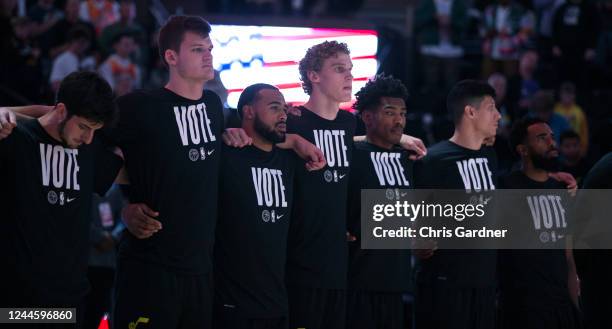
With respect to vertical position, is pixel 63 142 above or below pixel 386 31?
below

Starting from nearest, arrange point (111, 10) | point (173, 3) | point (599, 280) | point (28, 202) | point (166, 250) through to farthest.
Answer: point (28, 202) < point (166, 250) < point (599, 280) < point (111, 10) < point (173, 3)

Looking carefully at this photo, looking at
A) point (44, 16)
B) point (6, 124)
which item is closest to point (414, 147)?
point (6, 124)

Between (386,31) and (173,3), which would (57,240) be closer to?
(386,31)

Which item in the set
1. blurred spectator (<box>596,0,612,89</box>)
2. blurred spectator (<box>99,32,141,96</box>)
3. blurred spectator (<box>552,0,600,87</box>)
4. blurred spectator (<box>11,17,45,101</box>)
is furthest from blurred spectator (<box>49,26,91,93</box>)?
blurred spectator (<box>596,0,612,89</box>)

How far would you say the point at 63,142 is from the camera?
5922mm

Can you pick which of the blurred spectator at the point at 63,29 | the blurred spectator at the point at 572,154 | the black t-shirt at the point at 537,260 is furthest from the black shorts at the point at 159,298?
the blurred spectator at the point at 63,29

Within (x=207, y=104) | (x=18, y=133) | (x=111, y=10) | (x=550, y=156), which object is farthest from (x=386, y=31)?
(x=18, y=133)

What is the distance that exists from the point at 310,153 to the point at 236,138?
500mm

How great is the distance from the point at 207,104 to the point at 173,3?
35.2 feet

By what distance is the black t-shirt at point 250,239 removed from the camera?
6.57 metres

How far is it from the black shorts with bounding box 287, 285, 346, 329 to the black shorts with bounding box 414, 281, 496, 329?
2.76 feet

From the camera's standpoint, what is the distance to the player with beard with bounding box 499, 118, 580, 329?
7.62 meters

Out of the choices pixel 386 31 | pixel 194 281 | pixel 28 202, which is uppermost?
pixel 386 31

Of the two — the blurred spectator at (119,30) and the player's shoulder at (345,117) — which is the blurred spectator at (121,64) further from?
the player's shoulder at (345,117)
